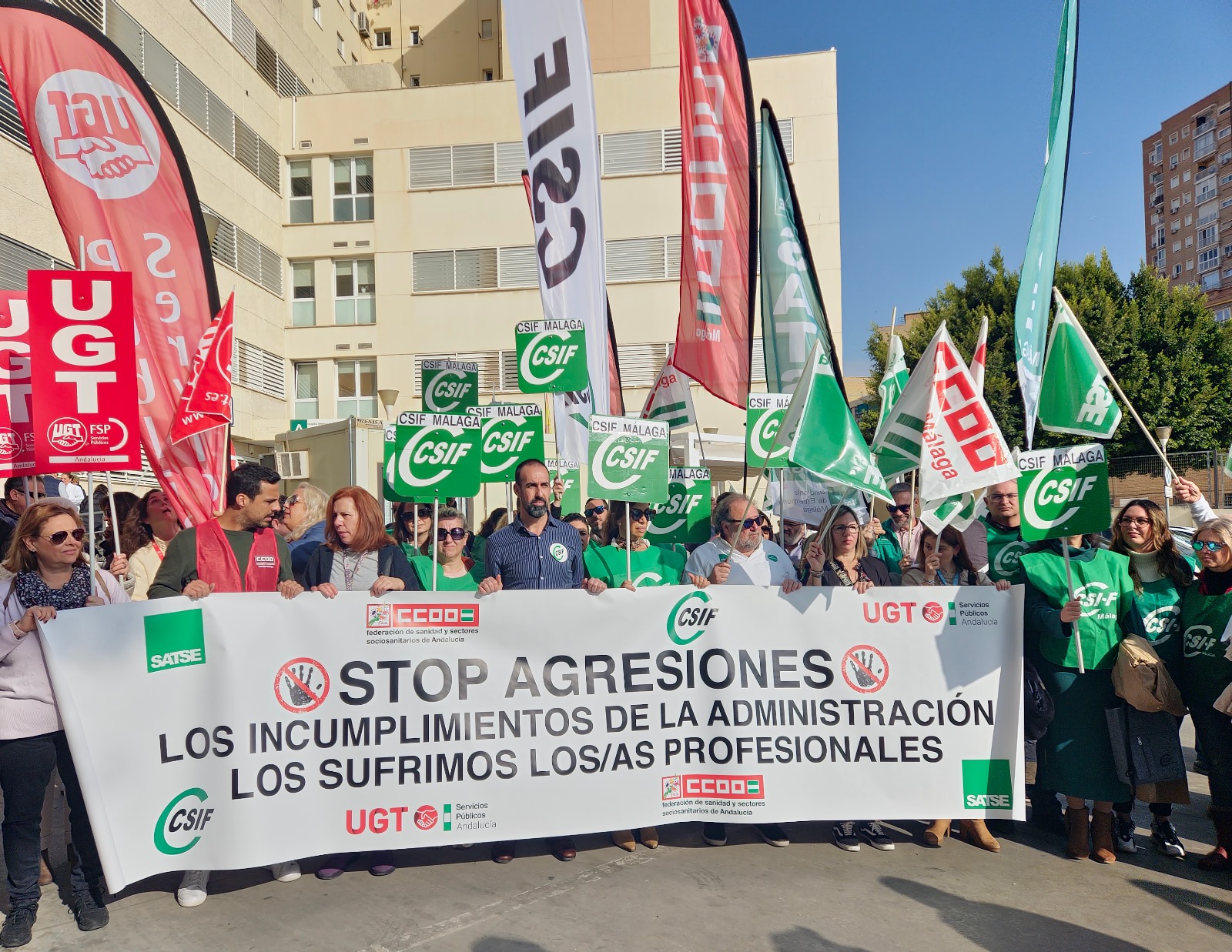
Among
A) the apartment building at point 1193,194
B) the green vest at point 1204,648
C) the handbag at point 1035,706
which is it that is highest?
the apartment building at point 1193,194

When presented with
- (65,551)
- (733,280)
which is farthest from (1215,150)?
(65,551)

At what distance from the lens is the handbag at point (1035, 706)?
203 inches

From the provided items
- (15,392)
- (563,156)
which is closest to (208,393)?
(15,392)

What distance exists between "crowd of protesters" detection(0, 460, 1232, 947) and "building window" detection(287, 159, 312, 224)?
25592mm

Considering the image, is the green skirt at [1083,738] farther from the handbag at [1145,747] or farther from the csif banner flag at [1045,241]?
the csif banner flag at [1045,241]

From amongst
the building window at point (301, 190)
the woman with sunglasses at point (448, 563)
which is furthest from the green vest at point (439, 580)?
the building window at point (301, 190)

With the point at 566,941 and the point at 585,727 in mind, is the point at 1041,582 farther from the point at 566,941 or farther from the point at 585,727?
the point at 566,941

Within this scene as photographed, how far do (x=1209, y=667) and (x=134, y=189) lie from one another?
6.95 metres

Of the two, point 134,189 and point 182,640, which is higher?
point 134,189

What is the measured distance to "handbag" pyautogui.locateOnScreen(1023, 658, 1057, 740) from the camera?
5.16 metres

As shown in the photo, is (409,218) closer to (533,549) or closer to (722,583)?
(533,549)

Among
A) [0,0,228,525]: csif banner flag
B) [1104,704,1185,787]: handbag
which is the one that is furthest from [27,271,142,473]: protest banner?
[1104,704,1185,787]: handbag

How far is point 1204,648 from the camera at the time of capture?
502cm

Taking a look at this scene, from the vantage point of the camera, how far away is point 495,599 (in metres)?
4.97
